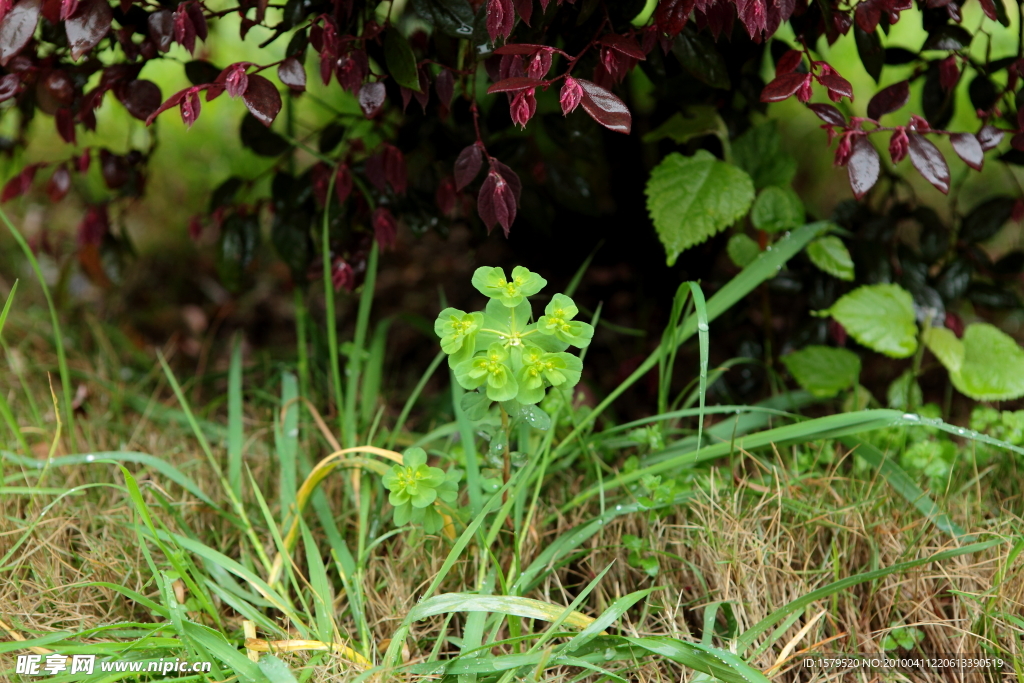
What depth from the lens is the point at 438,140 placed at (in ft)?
4.94

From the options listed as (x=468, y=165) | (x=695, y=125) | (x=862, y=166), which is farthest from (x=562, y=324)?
(x=695, y=125)

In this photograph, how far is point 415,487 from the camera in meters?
1.10

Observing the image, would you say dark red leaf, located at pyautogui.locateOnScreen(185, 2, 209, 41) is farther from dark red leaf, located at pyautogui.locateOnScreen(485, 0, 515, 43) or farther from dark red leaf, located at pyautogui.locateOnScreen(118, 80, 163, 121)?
dark red leaf, located at pyautogui.locateOnScreen(485, 0, 515, 43)

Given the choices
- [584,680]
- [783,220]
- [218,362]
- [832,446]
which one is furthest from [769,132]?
[218,362]

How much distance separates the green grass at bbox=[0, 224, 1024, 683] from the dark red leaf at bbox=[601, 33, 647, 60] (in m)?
0.47

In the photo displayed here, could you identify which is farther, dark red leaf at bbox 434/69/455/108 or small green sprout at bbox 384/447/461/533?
dark red leaf at bbox 434/69/455/108

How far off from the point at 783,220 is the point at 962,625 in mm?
813

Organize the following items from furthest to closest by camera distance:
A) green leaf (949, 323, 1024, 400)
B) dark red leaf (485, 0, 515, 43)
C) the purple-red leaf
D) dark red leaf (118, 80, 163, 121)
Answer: green leaf (949, 323, 1024, 400) < dark red leaf (118, 80, 163, 121) < the purple-red leaf < dark red leaf (485, 0, 515, 43)

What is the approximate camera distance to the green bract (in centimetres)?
105

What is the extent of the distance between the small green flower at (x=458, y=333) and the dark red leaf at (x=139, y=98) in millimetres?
721

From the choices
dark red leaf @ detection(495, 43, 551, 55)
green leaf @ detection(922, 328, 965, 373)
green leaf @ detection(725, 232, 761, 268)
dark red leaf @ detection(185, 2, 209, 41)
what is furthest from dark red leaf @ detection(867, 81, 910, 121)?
dark red leaf @ detection(185, 2, 209, 41)

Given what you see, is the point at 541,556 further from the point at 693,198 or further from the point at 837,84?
the point at 837,84

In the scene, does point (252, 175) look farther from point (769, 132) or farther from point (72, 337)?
point (769, 132)

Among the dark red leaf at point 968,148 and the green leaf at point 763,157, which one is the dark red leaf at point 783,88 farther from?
the green leaf at point 763,157
